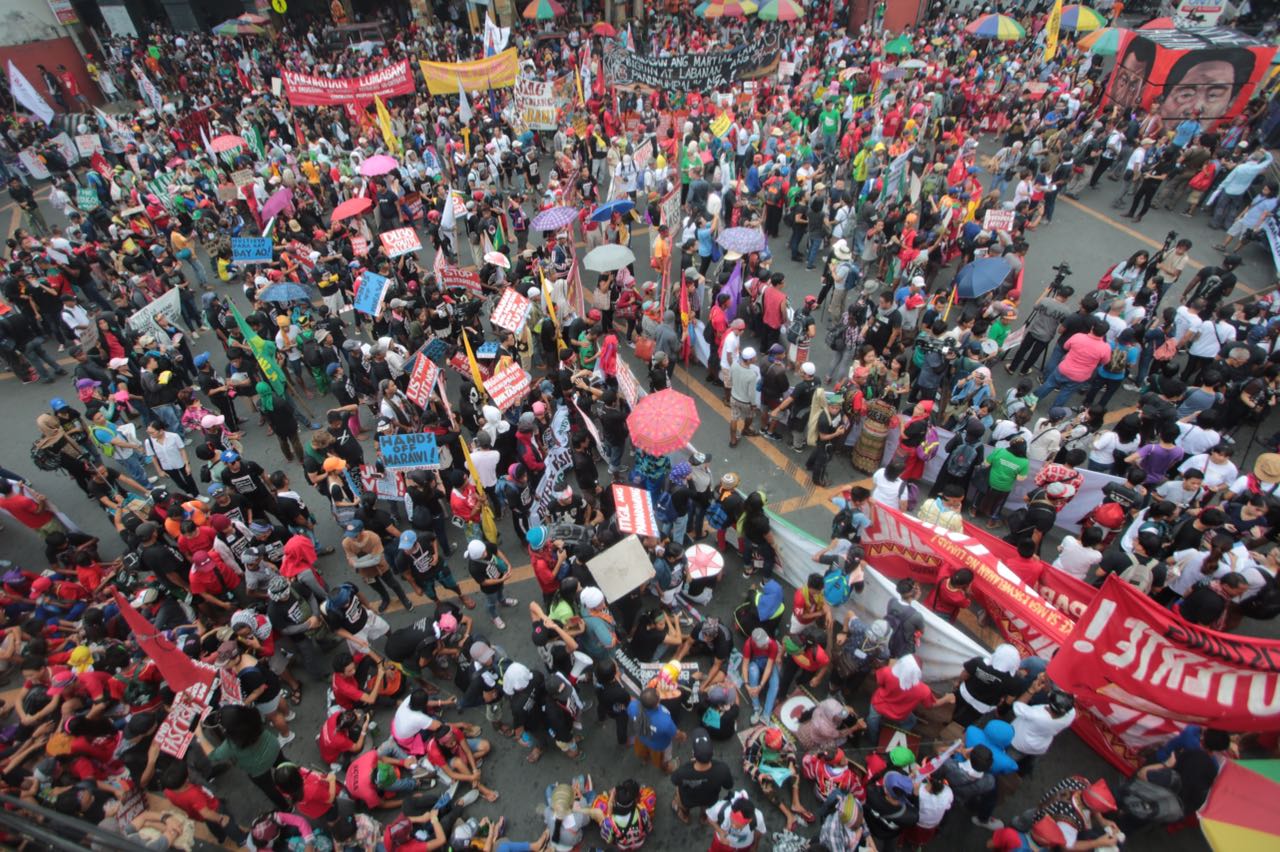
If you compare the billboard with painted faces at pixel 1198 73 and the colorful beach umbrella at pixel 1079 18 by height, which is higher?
the colorful beach umbrella at pixel 1079 18

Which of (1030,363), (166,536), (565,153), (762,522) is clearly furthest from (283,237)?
(1030,363)

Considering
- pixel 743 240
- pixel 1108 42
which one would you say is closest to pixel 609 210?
pixel 743 240

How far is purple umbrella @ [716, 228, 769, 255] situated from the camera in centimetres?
1157

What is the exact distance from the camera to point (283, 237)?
585 inches

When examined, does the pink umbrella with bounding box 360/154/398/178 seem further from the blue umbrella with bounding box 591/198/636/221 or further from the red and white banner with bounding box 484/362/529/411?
the red and white banner with bounding box 484/362/529/411

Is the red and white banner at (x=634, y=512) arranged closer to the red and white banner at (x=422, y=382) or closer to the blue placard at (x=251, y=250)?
the red and white banner at (x=422, y=382)

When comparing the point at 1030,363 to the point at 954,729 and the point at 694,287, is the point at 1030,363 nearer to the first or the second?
the point at 694,287

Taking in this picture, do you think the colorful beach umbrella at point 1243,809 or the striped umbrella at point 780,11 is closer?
the colorful beach umbrella at point 1243,809

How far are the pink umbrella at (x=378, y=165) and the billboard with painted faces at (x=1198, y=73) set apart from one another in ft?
72.4

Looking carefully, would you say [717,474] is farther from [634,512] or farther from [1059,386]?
[1059,386]

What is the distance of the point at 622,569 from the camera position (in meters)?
6.66

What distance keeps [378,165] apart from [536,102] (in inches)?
201

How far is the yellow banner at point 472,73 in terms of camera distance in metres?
19.2

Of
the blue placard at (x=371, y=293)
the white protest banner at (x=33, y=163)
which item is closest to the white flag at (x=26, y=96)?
the white protest banner at (x=33, y=163)
